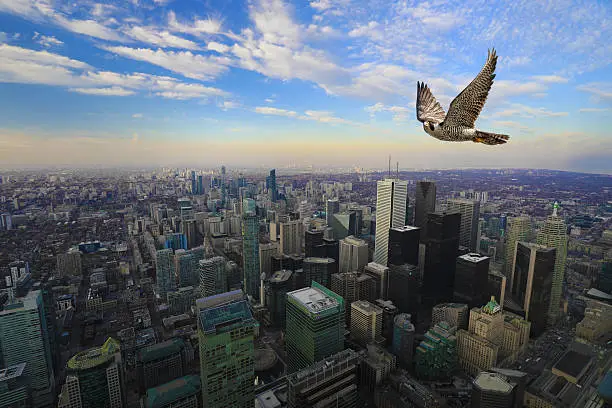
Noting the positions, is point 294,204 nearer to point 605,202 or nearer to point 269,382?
point 269,382

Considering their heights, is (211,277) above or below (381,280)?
above

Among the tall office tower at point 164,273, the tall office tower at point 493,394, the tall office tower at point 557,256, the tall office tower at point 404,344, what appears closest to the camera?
the tall office tower at point 493,394

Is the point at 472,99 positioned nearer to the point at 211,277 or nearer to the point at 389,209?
the point at 211,277

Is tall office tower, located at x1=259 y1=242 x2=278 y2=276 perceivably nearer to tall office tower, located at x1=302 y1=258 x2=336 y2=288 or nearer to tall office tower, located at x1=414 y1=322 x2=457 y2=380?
tall office tower, located at x1=302 y1=258 x2=336 y2=288

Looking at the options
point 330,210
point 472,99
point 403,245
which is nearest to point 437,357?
point 403,245

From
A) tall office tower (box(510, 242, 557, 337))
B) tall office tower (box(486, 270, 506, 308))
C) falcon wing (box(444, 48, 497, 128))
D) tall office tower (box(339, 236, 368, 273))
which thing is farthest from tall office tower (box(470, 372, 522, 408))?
tall office tower (box(339, 236, 368, 273))

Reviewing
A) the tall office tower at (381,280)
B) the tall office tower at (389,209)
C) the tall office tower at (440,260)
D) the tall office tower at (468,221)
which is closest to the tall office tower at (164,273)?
the tall office tower at (381,280)

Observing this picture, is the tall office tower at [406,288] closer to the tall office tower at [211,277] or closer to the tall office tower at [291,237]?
the tall office tower at [291,237]
